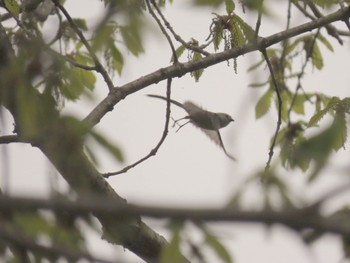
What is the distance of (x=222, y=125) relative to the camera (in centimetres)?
303

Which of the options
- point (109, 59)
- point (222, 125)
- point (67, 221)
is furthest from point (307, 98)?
point (67, 221)

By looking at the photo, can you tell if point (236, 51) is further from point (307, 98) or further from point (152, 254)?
point (307, 98)

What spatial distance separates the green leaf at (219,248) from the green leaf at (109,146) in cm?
Answer: 24

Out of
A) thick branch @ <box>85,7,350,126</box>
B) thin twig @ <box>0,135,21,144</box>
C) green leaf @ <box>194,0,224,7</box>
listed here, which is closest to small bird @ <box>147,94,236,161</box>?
thick branch @ <box>85,7,350,126</box>

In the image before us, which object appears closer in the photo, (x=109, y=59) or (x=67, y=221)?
(x=67, y=221)

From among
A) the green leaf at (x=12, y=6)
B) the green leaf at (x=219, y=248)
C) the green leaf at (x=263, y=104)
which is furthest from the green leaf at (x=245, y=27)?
the green leaf at (x=219, y=248)

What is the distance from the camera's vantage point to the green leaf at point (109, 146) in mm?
1184

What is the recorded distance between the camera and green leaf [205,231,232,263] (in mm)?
1261

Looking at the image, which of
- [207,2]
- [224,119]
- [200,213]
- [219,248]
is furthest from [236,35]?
[200,213]

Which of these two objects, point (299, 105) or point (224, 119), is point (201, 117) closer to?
point (224, 119)

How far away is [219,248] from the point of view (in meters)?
1.28

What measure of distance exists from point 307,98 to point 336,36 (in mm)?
395

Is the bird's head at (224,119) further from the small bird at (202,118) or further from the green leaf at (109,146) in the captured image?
the green leaf at (109,146)

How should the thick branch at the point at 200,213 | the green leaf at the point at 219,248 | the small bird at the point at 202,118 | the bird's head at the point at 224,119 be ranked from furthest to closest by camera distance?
the bird's head at the point at 224,119
the small bird at the point at 202,118
the green leaf at the point at 219,248
the thick branch at the point at 200,213
